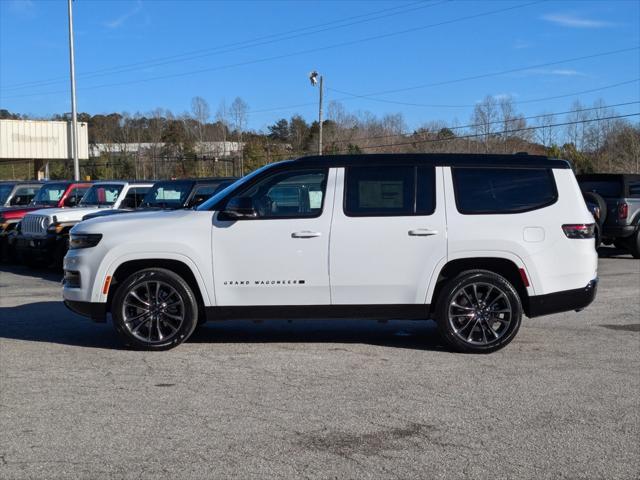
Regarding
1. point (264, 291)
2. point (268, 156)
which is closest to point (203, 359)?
point (264, 291)

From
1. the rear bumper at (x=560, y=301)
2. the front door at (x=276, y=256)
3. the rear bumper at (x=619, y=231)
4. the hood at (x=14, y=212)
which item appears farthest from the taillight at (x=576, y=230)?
the hood at (x=14, y=212)

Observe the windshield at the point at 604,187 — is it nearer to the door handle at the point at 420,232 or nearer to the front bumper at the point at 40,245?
the door handle at the point at 420,232

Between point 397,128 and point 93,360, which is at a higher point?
point 397,128

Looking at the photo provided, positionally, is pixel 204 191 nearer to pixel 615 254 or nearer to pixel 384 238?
pixel 384 238

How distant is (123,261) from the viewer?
7.77m

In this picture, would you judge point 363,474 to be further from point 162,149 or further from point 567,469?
point 162,149

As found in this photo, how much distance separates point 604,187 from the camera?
59.4ft

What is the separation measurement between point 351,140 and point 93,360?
54726 mm

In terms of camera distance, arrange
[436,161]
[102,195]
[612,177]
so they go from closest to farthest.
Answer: [436,161]
[102,195]
[612,177]

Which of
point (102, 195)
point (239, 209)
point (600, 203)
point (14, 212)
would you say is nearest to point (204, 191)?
point (102, 195)

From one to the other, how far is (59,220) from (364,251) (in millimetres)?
9541

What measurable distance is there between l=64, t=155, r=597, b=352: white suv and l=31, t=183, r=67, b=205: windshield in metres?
12.0

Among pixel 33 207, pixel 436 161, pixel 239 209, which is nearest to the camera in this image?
pixel 239 209

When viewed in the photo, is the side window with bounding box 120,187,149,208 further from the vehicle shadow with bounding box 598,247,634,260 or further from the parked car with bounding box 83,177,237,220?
the vehicle shadow with bounding box 598,247,634,260
